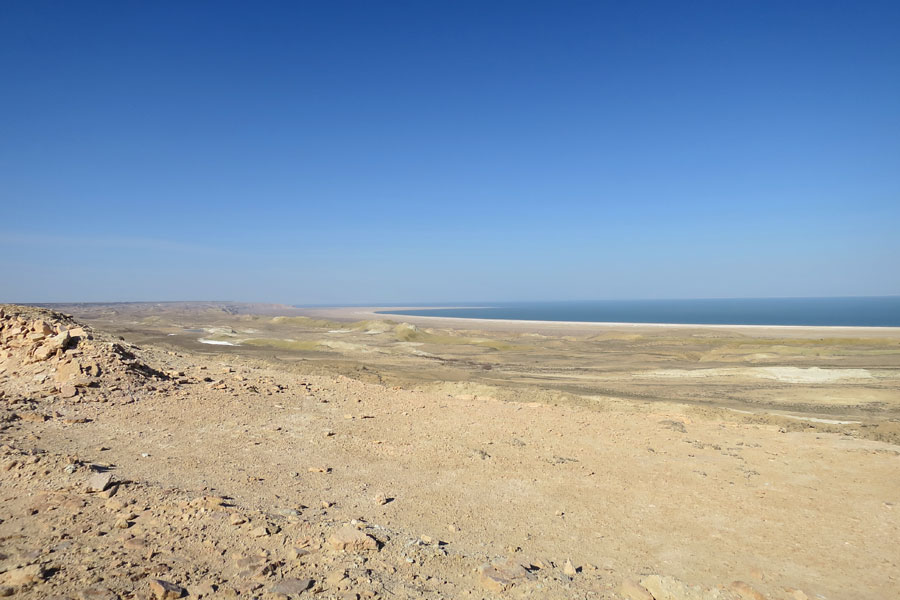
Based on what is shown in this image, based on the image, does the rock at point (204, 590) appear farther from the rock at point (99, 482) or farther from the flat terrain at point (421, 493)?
the rock at point (99, 482)

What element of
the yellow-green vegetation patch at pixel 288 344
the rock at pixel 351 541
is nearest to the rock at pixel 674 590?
the rock at pixel 351 541

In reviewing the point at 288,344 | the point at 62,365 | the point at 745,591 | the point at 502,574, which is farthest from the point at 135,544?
the point at 288,344

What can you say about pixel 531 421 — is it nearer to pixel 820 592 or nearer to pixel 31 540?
pixel 820 592

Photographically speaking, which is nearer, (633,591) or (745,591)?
(633,591)

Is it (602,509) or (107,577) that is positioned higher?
(107,577)

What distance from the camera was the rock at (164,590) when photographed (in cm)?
461

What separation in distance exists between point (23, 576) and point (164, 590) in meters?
1.37

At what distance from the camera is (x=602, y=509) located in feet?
26.7

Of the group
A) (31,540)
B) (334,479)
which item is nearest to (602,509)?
(334,479)

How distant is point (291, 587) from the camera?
5.00 metres

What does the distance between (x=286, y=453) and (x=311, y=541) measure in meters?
4.48

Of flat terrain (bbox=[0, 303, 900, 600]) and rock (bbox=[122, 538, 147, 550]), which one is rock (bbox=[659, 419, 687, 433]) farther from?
rock (bbox=[122, 538, 147, 550])

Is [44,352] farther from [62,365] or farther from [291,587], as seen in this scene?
[291,587]

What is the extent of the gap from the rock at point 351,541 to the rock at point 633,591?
2.92m
